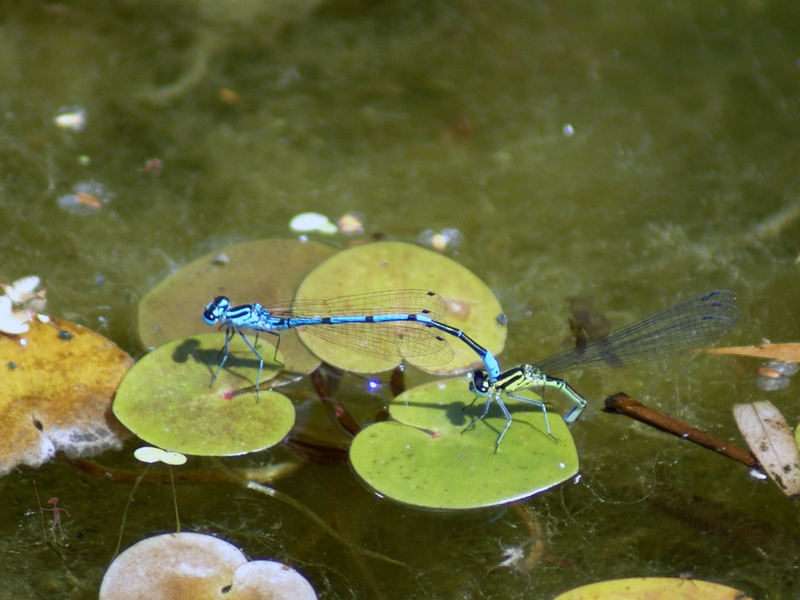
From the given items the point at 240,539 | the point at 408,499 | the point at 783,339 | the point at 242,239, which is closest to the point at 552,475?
the point at 408,499

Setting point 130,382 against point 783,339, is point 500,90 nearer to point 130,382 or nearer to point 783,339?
point 783,339

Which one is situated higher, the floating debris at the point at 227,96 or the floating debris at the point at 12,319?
the floating debris at the point at 227,96

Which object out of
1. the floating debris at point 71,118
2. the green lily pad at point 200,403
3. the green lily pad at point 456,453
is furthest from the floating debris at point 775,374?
the floating debris at point 71,118

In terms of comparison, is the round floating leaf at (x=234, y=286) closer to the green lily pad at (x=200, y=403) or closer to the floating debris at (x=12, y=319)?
the green lily pad at (x=200, y=403)

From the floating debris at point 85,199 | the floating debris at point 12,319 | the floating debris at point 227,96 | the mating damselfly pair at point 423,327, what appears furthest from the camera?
the floating debris at point 227,96

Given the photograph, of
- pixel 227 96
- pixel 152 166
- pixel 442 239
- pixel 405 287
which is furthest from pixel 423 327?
Result: pixel 227 96

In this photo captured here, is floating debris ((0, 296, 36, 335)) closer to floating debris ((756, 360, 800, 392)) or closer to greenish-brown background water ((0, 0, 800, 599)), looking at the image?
greenish-brown background water ((0, 0, 800, 599))
